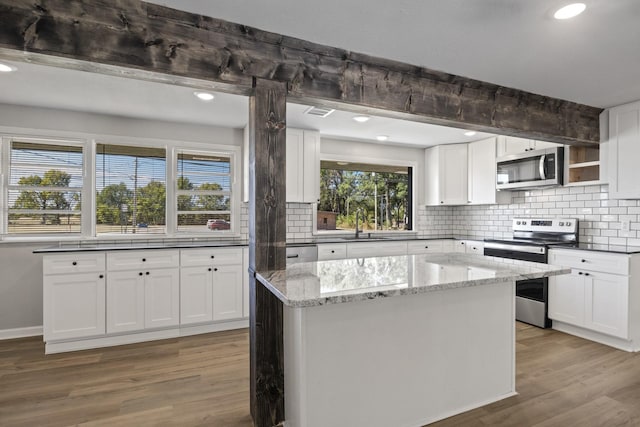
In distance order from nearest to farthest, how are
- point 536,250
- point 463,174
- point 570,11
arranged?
point 570,11 → point 536,250 → point 463,174

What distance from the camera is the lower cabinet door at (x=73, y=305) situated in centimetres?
313

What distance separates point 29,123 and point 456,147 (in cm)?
525

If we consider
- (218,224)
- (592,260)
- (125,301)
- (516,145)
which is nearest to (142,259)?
(125,301)

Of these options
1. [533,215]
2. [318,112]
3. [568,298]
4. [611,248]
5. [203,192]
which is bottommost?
[568,298]

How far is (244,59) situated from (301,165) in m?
2.24

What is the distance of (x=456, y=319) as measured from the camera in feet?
7.04

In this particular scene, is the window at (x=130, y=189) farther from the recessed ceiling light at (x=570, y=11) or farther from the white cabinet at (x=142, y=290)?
the recessed ceiling light at (x=570, y=11)

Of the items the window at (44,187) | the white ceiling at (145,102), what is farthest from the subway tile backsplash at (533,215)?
the window at (44,187)

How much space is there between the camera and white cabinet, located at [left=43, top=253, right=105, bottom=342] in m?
3.13

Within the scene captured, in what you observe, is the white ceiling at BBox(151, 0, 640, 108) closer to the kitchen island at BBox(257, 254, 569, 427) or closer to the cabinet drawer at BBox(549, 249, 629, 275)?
the kitchen island at BBox(257, 254, 569, 427)

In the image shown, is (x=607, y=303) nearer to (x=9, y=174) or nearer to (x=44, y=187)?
(x=44, y=187)

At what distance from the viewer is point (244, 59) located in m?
2.02

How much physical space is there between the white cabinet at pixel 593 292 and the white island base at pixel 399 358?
1674mm

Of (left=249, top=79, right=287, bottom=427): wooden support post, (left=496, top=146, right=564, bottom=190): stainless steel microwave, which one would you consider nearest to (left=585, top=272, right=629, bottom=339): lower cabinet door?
(left=496, top=146, right=564, bottom=190): stainless steel microwave
